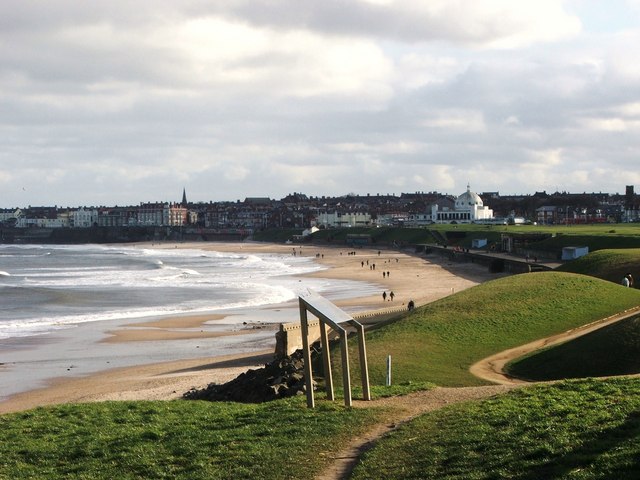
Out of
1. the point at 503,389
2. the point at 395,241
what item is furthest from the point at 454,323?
the point at 395,241

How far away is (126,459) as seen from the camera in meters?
14.9

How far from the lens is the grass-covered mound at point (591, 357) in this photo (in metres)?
23.8

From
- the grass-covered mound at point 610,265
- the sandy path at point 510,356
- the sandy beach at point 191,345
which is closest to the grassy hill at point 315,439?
the sandy path at point 510,356

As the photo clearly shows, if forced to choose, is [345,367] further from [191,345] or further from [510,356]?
[191,345]

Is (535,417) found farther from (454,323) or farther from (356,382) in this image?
(454,323)

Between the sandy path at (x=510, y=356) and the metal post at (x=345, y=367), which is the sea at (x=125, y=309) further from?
the metal post at (x=345, y=367)

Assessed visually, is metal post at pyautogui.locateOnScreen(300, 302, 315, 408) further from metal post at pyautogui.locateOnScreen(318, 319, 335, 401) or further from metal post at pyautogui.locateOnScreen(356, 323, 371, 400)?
metal post at pyautogui.locateOnScreen(356, 323, 371, 400)

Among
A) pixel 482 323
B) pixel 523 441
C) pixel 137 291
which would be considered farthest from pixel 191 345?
pixel 137 291

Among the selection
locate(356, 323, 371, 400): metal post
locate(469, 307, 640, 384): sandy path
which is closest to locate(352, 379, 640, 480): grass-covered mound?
locate(356, 323, 371, 400): metal post

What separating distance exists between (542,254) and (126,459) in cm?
7377

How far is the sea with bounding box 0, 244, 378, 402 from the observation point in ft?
126

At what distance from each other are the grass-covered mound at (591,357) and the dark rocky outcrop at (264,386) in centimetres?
662

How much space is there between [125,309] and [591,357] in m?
39.2

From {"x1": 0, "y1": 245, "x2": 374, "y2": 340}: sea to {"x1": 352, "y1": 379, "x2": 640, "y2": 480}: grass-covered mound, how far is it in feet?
117
